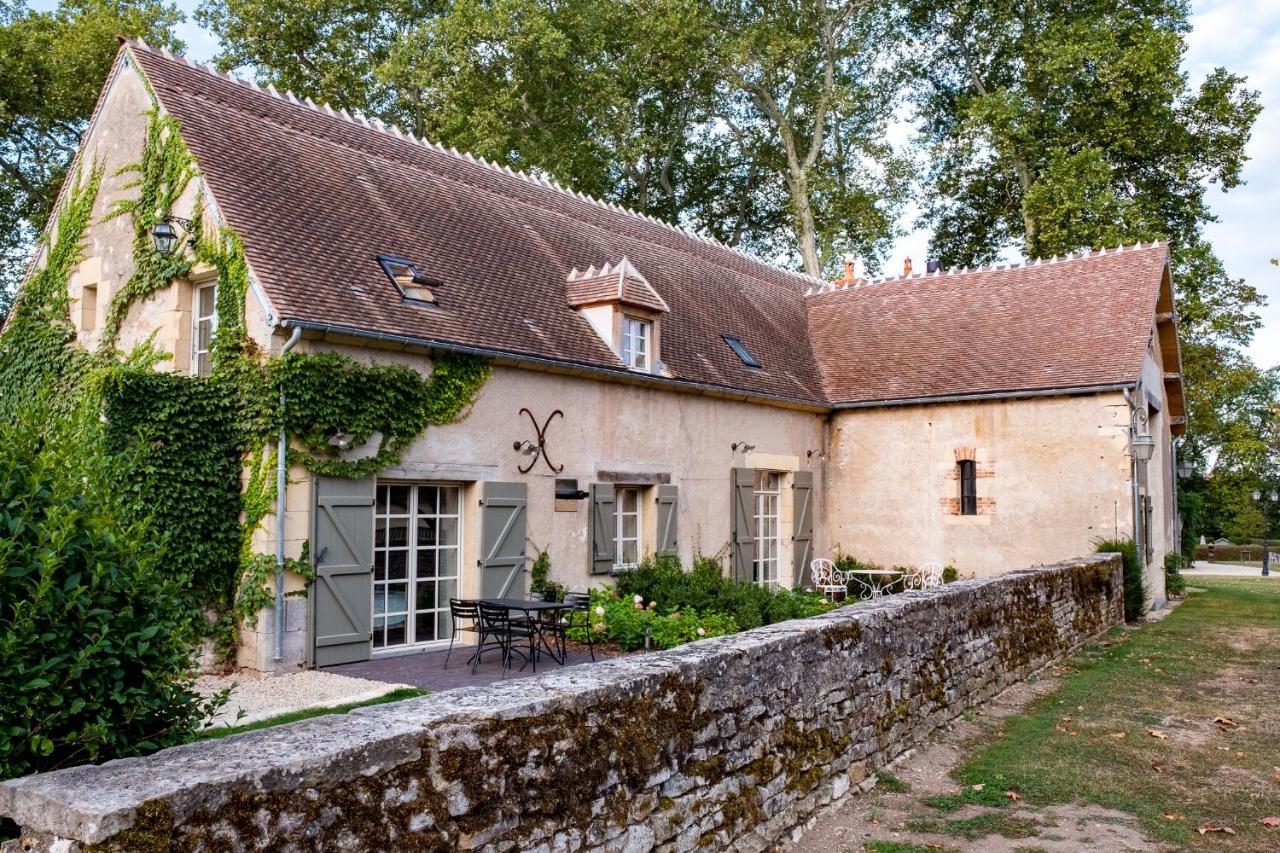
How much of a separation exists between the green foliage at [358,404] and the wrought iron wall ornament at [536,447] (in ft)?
3.53

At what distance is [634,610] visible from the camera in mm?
10906

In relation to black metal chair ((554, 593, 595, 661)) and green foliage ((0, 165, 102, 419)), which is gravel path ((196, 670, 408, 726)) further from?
green foliage ((0, 165, 102, 419))

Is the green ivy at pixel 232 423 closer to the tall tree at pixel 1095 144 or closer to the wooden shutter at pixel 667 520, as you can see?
the wooden shutter at pixel 667 520

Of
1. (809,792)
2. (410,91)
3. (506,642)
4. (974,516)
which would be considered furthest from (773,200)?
(809,792)

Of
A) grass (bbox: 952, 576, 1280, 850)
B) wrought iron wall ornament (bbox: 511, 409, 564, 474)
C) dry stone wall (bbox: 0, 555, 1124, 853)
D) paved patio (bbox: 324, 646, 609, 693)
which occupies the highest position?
wrought iron wall ornament (bbox: 511, 409, 564, 474)

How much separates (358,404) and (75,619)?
6654 mm

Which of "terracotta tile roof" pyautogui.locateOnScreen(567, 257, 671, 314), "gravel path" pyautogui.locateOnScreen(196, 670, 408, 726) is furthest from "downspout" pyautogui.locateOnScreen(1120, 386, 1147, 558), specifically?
"gravel path" pyautogui.locateOnScreen(196, 670, 408, 726)

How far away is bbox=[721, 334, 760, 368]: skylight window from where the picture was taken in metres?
16.0

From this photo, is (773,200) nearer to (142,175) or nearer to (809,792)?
(142,175)

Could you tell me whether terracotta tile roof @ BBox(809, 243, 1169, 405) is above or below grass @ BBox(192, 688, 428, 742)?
above

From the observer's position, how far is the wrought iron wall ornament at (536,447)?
37.1 feet

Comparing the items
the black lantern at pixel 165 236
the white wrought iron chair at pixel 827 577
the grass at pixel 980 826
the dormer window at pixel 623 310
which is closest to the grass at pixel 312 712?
the grass at pixel 980 826

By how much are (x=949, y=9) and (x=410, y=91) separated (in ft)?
56.4

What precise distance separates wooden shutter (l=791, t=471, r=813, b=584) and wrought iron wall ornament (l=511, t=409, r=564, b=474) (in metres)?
5.97
